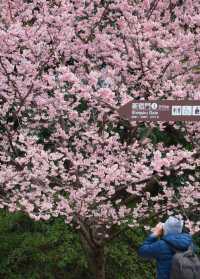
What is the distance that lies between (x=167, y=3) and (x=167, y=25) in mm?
413

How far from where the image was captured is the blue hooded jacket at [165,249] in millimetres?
4391

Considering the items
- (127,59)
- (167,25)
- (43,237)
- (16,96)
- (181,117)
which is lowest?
(43,237)

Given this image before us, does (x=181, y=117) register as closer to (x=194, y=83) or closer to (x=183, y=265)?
(x=183, y=265)

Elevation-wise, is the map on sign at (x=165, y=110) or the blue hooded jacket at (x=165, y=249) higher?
the map on sign at (x=165, y=110)

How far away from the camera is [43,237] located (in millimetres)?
7945

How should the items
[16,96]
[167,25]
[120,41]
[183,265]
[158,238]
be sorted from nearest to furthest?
[183,265] → [158,238] → [16,96] → [120,41] → [167,25]

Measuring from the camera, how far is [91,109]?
677 centimetres

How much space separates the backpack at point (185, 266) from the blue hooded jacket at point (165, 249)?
0.06 m

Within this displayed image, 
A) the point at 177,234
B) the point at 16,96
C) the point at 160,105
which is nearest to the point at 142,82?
the point at 16,96

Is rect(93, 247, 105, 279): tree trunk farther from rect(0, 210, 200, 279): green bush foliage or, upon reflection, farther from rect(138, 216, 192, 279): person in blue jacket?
rect(138, 216, 192, 279): person in blue jacket

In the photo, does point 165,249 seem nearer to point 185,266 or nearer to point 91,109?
point 185,266

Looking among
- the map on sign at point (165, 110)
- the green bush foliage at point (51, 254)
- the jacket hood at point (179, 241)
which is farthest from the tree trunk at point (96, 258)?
the map on sign at point (165, 110)

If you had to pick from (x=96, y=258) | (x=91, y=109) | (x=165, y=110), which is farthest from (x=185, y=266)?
(x=91, y=109)

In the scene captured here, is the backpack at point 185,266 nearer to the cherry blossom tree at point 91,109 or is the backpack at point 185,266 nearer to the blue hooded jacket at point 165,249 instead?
the blue hooded jacket at point 165,249
